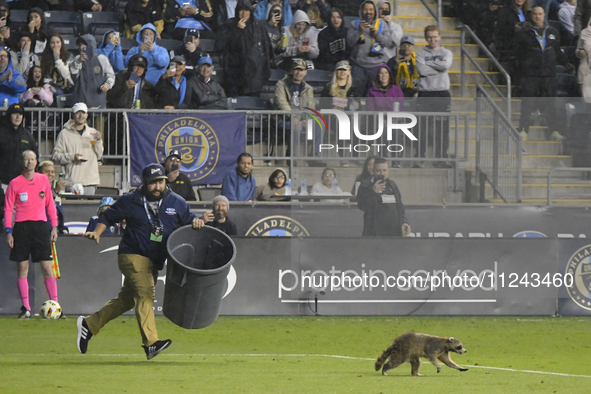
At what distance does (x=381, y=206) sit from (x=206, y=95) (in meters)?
4.65

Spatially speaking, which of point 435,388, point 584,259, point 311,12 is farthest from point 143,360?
point 311,12

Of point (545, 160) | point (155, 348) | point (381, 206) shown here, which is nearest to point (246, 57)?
point (381, 206)

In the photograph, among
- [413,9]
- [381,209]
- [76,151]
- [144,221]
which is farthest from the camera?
[413,9]

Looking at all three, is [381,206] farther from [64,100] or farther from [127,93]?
[64,100]

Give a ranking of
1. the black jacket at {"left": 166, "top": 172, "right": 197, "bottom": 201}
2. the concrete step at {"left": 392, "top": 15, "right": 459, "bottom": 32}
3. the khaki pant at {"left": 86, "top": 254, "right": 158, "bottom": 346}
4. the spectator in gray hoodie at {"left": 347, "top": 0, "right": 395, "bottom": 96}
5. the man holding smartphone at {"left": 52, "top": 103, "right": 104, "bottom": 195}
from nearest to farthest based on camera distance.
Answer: the khaki pant at {"left": 86, "top": 254, "right": 158, "bottom": 346}
the black jacket at {"left": 166, "top": 172, "right": 197, "bottom": 201}
the man holding smartphone at {"left": 52, "top": 103, "right": 104, "bottom": 195}
the spectator in gray hoodie at {"left": 347, "top": 0, "right": 395, "bottom": 96}
the concrete step at {"left": 392, "top": 15, "right": 459, "bottom": 32}

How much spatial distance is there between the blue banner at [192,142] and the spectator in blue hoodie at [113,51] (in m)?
1.47

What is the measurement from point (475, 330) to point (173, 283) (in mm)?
5501

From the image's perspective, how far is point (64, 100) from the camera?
62.8 feet

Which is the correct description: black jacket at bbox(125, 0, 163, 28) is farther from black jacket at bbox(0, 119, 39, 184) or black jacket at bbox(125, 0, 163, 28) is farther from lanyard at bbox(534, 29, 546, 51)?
lanyard at bbox(534, 29, 546, 51)

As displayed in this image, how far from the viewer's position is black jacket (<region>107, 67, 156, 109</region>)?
18953 mm

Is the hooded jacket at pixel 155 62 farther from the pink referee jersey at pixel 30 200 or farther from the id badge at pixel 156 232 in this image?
the id badge at pixel 156 232

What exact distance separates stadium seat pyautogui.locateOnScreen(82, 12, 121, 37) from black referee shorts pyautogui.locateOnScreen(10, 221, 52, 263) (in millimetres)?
7070

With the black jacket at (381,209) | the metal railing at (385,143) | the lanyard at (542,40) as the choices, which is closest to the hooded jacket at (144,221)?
the black jacket at (381,209)

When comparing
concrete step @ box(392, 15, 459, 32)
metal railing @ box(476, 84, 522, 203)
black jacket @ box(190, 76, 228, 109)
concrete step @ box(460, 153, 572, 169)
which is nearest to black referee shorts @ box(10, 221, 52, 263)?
black jacket @ box(190, 76, 228, 109)
